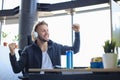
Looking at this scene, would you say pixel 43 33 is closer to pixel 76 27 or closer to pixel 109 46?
pixel 76 27

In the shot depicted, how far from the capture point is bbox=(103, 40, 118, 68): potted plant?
1.70m

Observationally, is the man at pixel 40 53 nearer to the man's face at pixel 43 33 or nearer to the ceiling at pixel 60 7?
the man's face at pixel 43 33

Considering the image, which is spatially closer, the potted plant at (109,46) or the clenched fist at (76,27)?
the potted plant at (109,46)

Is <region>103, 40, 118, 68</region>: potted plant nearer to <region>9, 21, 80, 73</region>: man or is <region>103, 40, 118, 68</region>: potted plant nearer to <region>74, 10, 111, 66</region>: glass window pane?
<region>9, 21, 80, 73</region>: man

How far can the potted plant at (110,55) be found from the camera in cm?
170

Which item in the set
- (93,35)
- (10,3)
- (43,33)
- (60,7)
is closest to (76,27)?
(43,33)

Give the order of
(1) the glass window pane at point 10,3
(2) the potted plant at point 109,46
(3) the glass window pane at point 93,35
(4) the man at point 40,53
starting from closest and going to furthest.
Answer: (2) the potted plant at point 109,46 < (4) the man at point 40,53 < (3) the glass window pane at point 93,35 < (1) the glass window pane at point 10,3

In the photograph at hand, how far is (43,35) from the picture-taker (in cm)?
252

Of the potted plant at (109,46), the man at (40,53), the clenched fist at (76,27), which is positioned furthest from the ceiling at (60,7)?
the potted plant at (109,46)

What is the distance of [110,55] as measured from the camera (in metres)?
1.70

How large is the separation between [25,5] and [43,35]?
3.42 m

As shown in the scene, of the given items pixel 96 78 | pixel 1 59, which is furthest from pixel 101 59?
pixel 1 59

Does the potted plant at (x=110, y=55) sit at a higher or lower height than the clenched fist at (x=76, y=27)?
lower

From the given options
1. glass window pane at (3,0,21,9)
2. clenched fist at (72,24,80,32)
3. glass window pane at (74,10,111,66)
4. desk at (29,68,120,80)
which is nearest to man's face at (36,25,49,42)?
clenched fist at (72,24,80,32)
